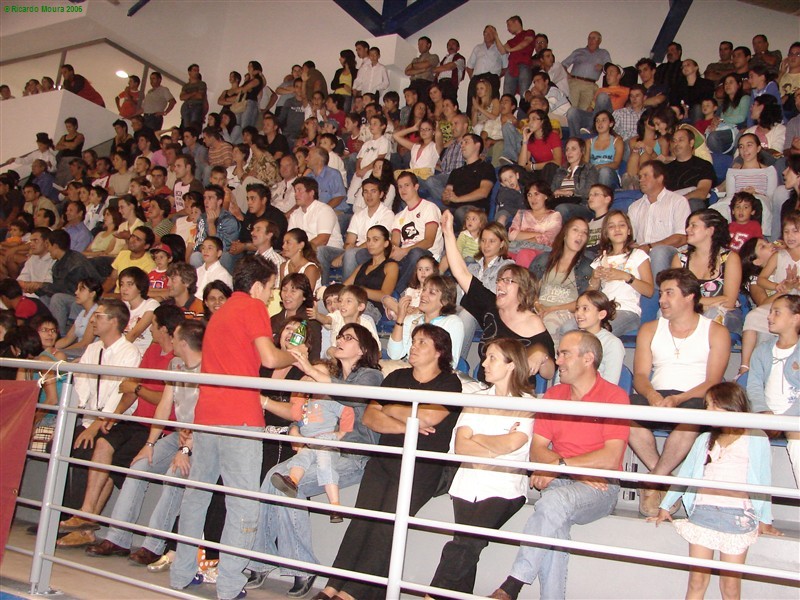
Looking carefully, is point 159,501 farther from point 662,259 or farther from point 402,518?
point 662,259

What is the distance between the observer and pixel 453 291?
15.0 ft

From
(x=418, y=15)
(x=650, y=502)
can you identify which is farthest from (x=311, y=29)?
(x=650, y=502)

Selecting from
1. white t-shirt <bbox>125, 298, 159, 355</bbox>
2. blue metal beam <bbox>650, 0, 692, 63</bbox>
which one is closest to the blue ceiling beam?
blue metal beam <bbox>650, 0, 692, 63</bbox>

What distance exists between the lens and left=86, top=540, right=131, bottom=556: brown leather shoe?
3939mm

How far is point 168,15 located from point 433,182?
793cm

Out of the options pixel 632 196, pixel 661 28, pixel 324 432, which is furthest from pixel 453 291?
pixel 661 28

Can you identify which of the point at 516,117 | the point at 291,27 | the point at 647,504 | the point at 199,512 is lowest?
the point at 199,512

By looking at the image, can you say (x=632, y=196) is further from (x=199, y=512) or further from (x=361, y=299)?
(x=199, y=512)

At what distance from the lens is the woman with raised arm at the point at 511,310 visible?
3975mm

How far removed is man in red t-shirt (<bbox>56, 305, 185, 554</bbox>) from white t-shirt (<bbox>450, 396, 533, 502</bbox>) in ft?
6.61

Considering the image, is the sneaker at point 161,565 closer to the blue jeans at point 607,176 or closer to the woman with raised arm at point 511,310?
the woman with raised arm at point 511,310

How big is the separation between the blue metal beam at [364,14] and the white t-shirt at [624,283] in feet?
26.0

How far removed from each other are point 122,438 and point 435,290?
206 centimetres

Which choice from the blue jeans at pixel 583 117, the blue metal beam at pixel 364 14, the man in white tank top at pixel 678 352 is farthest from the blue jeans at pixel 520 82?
the man in white tank top at pixel 678 352
